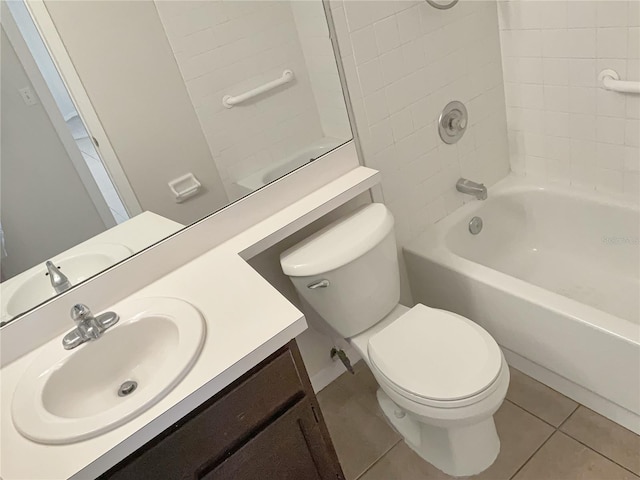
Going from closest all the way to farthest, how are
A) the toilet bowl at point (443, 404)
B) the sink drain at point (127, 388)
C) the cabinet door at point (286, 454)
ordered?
the cabinet door at point (286, 454) < the sink drain at point (127, 388) < the toilet bowl at point (443, 404)

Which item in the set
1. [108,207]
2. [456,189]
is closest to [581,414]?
[456,189]

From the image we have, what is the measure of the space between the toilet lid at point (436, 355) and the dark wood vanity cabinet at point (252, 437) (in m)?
0.31

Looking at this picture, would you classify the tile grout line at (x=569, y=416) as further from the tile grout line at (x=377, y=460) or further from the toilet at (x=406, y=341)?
the tile grout line at (x=377, y=460)

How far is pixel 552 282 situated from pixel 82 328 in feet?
5.60

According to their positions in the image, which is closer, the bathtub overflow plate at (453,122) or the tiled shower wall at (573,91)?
the tiled shower wall at (573,91)

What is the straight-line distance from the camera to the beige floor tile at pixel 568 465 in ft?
5.27

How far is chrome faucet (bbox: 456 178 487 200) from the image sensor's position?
2.11m

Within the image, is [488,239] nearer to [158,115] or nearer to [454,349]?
[454,349]

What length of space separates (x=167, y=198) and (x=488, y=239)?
1.31 m

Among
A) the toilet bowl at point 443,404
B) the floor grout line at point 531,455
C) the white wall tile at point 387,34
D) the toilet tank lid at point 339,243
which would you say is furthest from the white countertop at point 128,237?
the floor grout line at point 531,455

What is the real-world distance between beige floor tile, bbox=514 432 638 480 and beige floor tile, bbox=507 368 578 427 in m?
0.08

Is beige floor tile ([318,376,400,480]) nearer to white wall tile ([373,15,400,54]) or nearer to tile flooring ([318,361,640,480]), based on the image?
tile flooring ([318,361,640,480])

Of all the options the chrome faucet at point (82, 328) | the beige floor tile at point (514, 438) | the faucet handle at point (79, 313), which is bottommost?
the beige floor tile at point (514, 438)

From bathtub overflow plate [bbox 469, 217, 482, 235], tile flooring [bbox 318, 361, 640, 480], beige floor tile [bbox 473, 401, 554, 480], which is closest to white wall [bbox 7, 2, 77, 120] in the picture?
tile flooring [bbox 318, 361, 640, 480]
